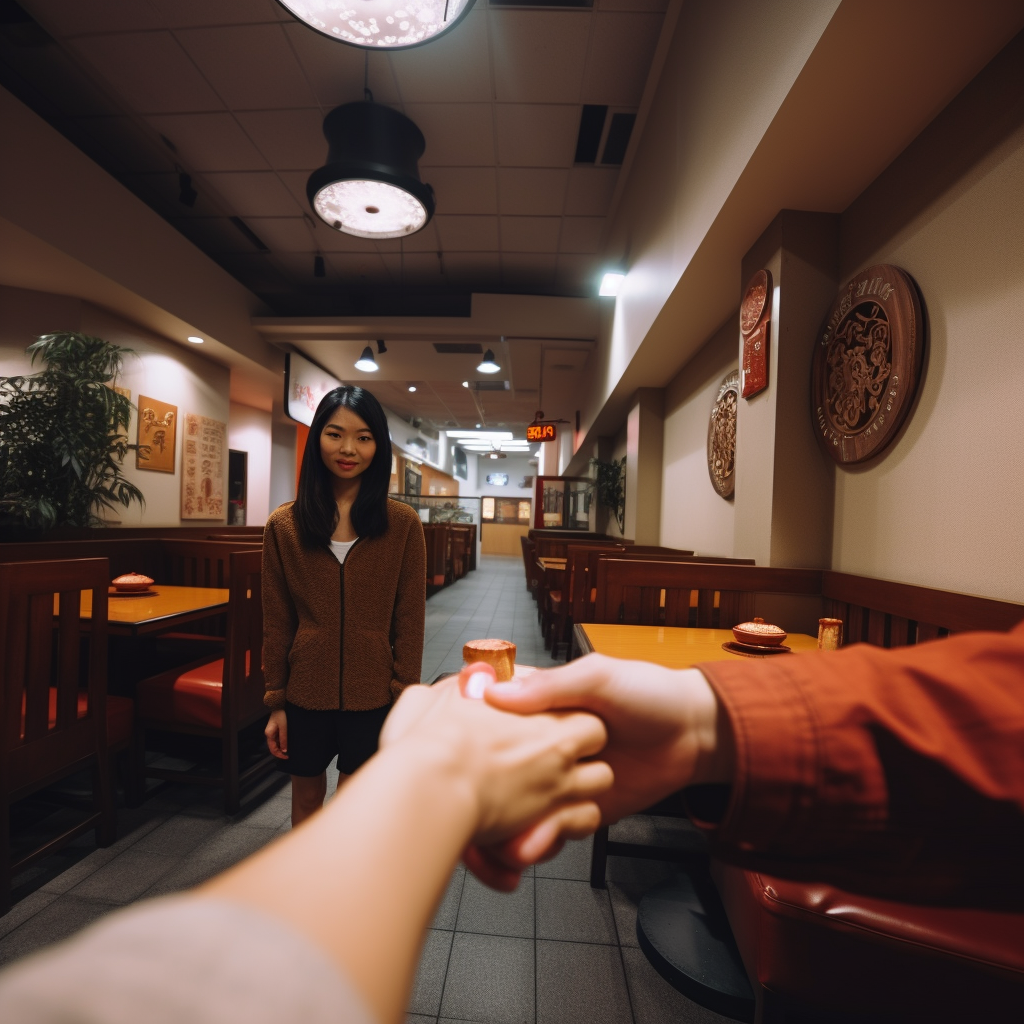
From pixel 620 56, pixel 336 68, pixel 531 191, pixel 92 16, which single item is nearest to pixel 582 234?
pixel 531 191

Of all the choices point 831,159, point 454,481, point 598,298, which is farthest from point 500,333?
point 454,481

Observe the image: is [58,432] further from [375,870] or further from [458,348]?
[375,870]

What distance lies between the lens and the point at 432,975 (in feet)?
4.48

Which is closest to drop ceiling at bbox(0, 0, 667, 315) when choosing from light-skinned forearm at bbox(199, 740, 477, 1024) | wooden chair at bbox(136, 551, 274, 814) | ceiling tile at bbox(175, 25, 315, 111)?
ceiling tile at bbox(175, 25, 315, 111)

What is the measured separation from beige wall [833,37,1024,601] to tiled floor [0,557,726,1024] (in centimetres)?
141

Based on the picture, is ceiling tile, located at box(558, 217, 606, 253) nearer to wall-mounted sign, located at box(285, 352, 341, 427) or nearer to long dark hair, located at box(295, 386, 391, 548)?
wall-mounted sign, located at box(285, 352, 341, 427)

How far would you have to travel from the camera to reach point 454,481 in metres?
20.0

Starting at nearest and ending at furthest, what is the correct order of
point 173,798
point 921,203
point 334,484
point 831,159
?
1. point 334,484
2. point 921,203
3. point 831,159
4. point 173,798

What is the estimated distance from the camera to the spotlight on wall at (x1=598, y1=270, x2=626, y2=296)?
4800mm

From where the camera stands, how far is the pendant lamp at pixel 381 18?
90.6 inches

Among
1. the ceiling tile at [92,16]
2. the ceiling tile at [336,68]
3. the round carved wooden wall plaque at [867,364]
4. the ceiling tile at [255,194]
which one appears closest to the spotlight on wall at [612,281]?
the ceiling tile at [336,68]

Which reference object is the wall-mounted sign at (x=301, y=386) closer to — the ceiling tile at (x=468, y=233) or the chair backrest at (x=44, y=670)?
the ceiling tile at (x=468, y=233)

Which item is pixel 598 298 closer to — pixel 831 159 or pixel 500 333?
pixel 500 333

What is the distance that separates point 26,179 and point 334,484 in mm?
3974
